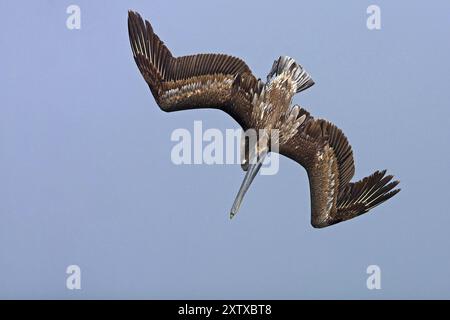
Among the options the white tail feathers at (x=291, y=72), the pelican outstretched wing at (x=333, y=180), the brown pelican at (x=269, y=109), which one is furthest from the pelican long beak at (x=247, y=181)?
the white tail feathers at (x=291, y=72)

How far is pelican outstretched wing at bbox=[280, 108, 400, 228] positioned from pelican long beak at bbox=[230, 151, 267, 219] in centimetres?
33

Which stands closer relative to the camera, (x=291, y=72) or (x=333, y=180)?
(x=291, y=72)

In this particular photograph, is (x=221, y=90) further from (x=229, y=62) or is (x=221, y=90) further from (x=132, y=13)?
(x=132, y=13)

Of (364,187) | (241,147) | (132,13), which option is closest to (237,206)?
(241,147)

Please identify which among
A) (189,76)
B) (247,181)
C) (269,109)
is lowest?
(247,181)

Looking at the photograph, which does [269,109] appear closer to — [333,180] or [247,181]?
[247,181]

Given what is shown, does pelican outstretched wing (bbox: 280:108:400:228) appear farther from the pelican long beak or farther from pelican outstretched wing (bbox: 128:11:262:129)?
pelican outstretched wing (bbox: 128:11:262:129)

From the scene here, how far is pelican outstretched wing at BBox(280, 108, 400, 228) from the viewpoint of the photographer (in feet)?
36.2

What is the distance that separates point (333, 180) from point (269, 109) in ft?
3.31

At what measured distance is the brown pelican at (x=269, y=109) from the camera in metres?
10.5

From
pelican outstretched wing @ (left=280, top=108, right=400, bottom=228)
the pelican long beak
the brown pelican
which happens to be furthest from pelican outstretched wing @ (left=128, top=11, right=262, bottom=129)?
pelican outstretched wing @ (left=280, top=108, right=400, bottom=228)

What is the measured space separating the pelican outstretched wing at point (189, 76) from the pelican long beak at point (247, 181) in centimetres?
44

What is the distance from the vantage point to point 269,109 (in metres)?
10.7

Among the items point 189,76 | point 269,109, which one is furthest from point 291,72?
point 189,76
